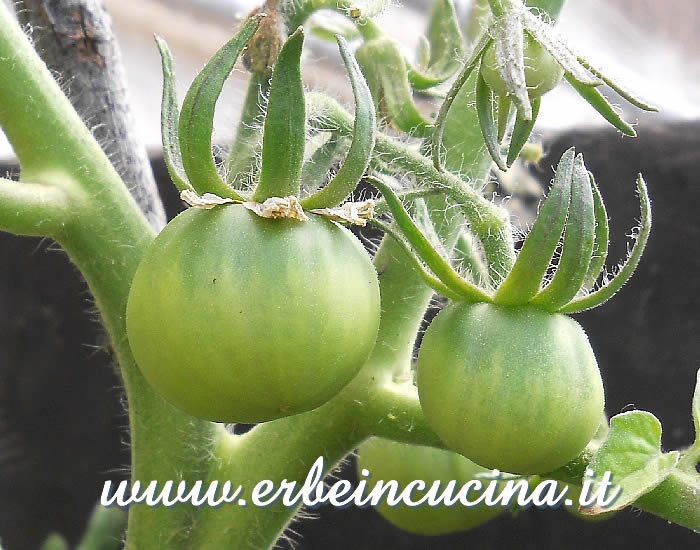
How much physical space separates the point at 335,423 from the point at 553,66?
0.22m

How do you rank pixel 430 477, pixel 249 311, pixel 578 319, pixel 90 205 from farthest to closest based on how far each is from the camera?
pixel 578 319 → pixel 430 477 → pixel 90 205 → pixel 249 311

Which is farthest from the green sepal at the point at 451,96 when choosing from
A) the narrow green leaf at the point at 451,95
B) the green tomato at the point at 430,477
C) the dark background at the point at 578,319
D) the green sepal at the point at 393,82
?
the dark background at the point at 578,319

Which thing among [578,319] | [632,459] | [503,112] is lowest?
[578,319]

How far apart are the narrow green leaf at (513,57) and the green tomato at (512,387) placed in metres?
0.09

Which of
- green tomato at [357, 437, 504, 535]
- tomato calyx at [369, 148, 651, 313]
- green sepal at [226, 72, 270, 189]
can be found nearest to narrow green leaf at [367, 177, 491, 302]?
tomato calyx at [369, 148, 651, 313]

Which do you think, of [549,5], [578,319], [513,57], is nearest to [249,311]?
[513,57]

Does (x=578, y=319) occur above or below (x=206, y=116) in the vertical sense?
below

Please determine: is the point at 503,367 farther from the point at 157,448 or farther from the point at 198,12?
the point at 198,12

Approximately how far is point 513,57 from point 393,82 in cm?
14

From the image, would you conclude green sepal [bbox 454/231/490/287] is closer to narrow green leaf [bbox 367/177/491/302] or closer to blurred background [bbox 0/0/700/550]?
narrow green leaf [bbox 367/177/491/302]

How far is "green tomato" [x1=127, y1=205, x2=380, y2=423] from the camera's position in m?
0.27

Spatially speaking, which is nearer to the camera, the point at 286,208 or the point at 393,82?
the point at 286,208

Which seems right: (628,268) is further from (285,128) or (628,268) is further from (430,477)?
(430,477)

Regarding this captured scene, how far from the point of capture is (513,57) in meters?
0.30
